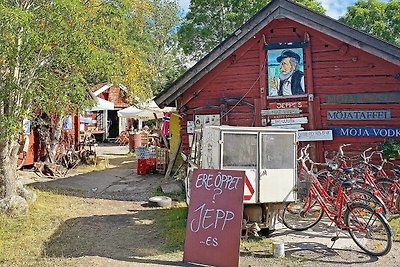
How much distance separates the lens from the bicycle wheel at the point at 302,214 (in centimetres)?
715

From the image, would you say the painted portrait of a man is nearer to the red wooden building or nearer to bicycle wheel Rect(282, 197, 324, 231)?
the red wooden building

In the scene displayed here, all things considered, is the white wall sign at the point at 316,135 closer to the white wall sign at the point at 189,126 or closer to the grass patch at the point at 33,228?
the white wall sign at the point at 189,126

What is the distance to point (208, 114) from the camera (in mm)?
11242

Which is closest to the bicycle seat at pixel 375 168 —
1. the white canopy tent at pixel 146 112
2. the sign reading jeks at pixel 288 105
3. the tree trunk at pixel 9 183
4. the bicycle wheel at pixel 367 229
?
the bicycle wheel at pixel 367 229

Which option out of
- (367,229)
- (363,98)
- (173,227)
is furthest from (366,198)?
(363,98)

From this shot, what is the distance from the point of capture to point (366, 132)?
970cm

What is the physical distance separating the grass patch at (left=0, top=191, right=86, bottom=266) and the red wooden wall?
12.4 feet

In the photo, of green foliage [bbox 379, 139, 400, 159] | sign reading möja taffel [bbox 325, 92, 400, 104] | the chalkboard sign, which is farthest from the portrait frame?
the chalkboard sign

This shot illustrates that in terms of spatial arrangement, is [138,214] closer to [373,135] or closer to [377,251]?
[377,251]

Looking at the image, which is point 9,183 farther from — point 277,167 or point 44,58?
point 277,167

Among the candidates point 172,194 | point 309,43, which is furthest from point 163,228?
point 309,43

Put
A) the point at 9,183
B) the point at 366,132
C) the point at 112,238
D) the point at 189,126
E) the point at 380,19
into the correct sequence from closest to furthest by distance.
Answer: the point at 112,238
the point at 9,183
the point at 366,132
the point at 189,126
the point at 380,19

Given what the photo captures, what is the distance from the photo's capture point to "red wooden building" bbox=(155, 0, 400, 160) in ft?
31.6

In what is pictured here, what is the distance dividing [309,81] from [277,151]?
4.20 meters
